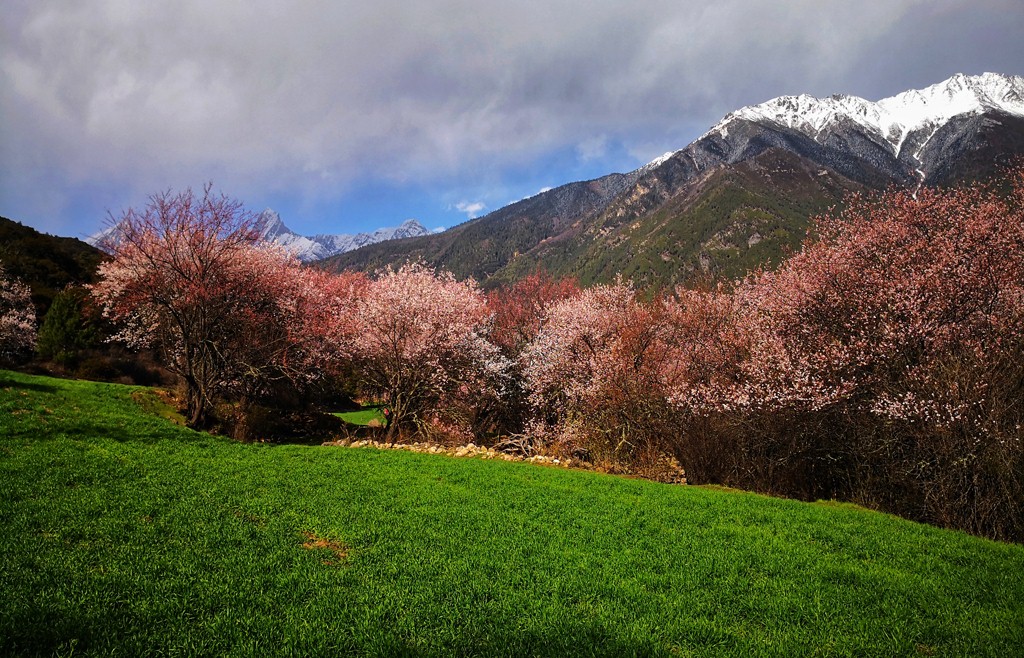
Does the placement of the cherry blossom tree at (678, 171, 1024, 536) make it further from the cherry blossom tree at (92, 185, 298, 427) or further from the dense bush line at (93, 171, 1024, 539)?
the cherry blossom tree at (92, 185, 298, 427)

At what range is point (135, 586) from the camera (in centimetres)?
538

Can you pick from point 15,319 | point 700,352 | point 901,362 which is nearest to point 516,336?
point 700,352

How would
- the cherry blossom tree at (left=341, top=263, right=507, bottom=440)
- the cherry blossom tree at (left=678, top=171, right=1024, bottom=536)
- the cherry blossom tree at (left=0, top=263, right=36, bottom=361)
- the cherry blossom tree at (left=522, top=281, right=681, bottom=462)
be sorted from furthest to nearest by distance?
the cherry blossom tree at (left=0, top=263, right=36, bottom=361) → the cherry blossom tree at (left=341, top=263, right=507, bottom=440) → the cherry blossom tree at (left=522, top=281, right=681, bottom=462) → the cherry blossom tree at (left=678, top=171, right=1024, bottom=536)

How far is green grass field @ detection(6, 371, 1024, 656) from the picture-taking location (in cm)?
492

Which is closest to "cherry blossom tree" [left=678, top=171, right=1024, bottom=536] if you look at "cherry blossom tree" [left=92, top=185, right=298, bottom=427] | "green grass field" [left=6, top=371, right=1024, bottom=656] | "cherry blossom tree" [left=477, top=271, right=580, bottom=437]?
"green grass field" [left=6, top=371, right=1024, bottom=656]

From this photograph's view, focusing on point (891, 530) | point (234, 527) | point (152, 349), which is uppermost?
point (152, 349)

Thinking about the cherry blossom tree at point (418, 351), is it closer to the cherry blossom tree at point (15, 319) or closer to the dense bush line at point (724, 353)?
the dense bush line at point (724, 353)

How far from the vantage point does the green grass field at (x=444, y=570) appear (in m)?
4.92

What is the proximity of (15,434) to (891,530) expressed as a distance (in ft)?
64.5

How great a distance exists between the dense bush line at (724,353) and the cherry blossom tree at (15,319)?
6.09m

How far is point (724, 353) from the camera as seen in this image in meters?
17.3

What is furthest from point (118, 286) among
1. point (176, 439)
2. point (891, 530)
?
point (891, 530)

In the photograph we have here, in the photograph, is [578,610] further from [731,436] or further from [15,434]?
[15,434]

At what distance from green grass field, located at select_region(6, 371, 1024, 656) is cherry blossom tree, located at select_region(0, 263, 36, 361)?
896 inches
